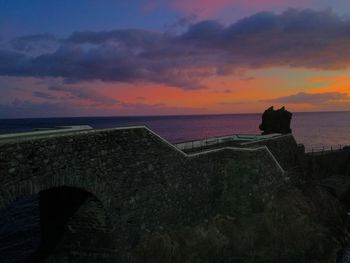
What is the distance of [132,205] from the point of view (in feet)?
60.3

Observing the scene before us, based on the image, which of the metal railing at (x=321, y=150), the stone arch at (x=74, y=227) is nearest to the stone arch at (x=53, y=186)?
the stone arch at (x=74, y=227)

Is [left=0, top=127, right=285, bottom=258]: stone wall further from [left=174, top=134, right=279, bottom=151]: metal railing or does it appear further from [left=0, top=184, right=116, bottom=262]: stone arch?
[left=174, top=134, right=279, bottom=151]: metal railing

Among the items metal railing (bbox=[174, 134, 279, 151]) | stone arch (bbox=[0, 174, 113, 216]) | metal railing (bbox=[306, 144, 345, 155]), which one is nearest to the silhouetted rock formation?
metal railing (bbox=[174, 134, 279, 151])

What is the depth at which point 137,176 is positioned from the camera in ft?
61.1

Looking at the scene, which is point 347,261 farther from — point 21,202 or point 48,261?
point 21,202

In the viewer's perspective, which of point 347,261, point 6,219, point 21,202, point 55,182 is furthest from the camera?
point 21,202

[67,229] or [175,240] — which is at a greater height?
[67,229]

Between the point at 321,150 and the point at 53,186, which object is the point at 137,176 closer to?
the point at 53,186

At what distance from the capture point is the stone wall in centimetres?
1373

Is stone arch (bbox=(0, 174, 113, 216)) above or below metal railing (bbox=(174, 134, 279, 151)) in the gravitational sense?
below

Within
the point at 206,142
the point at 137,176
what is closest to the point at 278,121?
the point at 206,142

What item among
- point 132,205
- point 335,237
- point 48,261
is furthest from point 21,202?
point 335,237

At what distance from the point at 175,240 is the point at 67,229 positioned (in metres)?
5.78

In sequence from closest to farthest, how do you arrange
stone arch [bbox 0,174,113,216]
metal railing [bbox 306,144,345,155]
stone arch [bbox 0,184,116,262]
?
stone arch [bbox 0,174,113,216] < stone arch [bbox 0,184,116,262] < metal railing [bbox 306,144,345,155]
